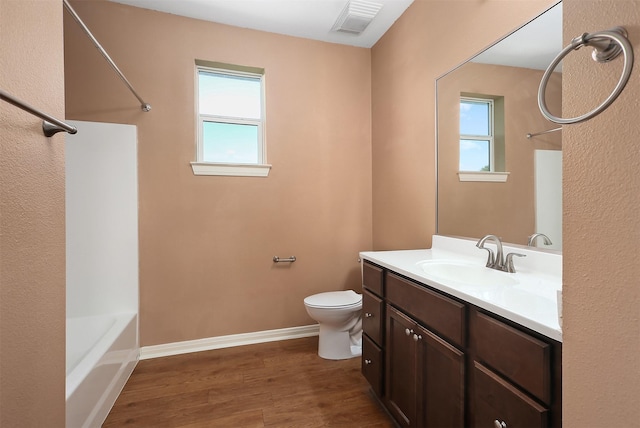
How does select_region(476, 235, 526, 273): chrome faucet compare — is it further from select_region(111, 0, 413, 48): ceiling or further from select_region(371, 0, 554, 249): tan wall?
select_region(111, 0, 413, 48): ceiling

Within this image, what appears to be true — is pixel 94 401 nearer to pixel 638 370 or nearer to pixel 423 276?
pixel 423 276

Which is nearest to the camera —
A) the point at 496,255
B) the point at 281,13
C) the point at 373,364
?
the point at 496,255

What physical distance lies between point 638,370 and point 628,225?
0.21 m

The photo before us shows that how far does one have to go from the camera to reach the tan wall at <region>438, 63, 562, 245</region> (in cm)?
137

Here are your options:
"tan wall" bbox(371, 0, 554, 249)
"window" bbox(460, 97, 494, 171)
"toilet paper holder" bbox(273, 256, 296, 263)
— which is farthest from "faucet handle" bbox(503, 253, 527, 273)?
"toilet paper holder" bbox(273, 256, 296, 263)

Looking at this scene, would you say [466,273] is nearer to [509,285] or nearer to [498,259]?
[498,259]

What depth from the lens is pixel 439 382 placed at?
44.5 inches

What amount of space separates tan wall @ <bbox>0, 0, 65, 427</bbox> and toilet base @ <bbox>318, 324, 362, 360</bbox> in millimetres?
1576

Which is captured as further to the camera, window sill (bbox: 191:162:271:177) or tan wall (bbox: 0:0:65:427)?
window sill (bbox: 191:162:271:177)

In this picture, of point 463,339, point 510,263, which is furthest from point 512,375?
point 510,263

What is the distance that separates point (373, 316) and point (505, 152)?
45.1 inches

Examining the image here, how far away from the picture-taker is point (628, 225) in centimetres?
44

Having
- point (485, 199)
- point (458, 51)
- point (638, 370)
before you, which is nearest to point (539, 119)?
point (485, 199)

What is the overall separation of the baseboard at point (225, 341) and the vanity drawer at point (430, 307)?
4.48 ft
